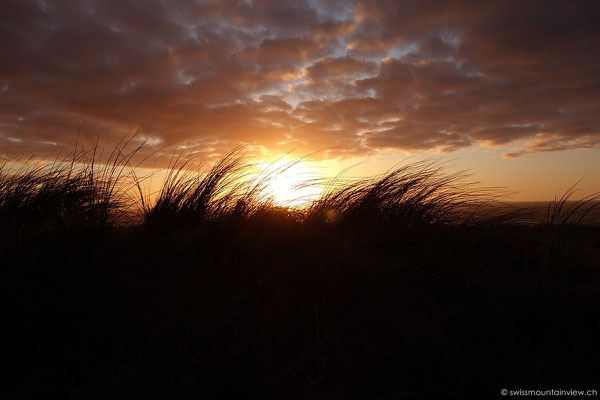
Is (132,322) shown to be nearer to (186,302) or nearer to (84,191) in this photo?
(186,302)

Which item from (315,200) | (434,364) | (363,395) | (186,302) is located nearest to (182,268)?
(186,302)

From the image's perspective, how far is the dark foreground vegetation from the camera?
103 cm

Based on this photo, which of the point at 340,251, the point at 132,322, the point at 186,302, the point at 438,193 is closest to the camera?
the point at 132,322

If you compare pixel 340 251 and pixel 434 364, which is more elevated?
pixel 340 251

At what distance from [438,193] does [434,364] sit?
2.79m

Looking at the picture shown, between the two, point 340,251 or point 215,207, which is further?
point 215,207

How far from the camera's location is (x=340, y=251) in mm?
1914

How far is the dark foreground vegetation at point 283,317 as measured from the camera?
3.39 feet

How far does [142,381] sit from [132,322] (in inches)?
12.5

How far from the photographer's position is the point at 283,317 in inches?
53.1

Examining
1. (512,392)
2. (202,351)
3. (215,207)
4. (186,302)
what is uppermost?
(215,207)

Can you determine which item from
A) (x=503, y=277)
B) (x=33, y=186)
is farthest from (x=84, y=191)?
(x=503, y=277)

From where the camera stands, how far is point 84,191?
3283mm

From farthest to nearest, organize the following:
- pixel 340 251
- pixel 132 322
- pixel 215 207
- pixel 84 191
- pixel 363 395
→ pixel 84 191 → pixel 215 207 → pixel 340 251 → pixel 132 322 → pixel 363 395
